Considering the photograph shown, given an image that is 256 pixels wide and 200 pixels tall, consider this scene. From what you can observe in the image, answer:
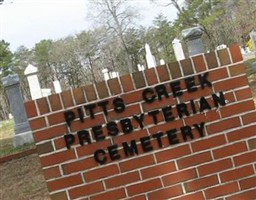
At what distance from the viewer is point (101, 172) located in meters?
3.16

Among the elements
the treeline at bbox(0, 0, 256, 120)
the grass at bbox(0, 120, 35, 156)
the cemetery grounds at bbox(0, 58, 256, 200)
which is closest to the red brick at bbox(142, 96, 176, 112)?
the cemetery grounds at bbox(0, 58, 256, 200)

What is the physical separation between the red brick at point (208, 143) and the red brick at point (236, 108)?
0.58 feet

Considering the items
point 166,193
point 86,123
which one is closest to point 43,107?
point 86,123

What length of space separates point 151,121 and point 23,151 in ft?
27.9

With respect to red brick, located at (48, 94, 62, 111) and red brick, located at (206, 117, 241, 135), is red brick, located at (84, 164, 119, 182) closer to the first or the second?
red brick, located at (48, 94, 62, 111)

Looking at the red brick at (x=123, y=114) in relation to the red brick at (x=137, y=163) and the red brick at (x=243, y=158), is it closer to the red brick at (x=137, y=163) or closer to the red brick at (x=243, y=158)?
the red brick at (x=137, y=163)

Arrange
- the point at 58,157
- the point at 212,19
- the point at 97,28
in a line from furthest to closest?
the point at 97,28, the point at 212,19, the point at 58,157

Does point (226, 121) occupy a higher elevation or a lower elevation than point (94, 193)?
higher

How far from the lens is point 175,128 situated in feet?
10.6

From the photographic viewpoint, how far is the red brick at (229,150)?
10.7 feet

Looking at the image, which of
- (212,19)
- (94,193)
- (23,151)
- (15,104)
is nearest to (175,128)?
(94,193)

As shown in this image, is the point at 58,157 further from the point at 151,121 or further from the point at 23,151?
the point at 23,151

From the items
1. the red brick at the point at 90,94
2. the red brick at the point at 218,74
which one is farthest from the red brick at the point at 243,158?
the red brick at the point at 90,94

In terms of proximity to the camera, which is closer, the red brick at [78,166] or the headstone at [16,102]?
the red brick at [78,166]
